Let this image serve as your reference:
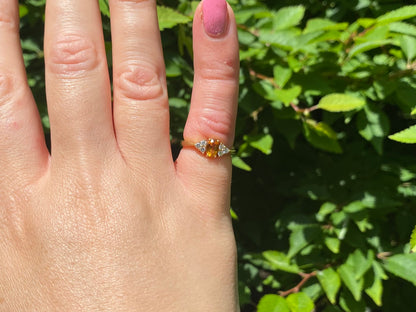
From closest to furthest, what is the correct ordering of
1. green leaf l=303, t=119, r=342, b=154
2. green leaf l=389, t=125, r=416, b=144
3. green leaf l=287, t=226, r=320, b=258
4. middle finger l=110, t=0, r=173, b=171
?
green leaf l=389, t=125, r=416, b=144 < middle finger l=110, t=0, r=173, b=171 < green leaf l=303, t=119, r=342, b=154 < green leaf l=287, t=226, r=320, b=258

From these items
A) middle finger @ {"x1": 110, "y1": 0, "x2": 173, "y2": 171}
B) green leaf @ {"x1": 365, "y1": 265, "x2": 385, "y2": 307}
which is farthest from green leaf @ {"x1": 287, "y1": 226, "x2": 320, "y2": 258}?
middle finger @ {"x1": 110, "y1": 0, "x2": 173, "y2": 171}

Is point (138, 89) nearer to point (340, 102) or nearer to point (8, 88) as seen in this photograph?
point (8, 88)

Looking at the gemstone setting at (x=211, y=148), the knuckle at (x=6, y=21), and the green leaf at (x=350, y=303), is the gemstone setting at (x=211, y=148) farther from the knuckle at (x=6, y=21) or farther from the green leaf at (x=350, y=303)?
the green leaf at (x=350, y=303)

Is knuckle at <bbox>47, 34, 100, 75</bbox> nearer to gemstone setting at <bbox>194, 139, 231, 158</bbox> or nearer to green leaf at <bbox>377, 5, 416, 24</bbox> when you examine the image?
gemstone setting at <bbox>194, 139, 231, 158</bbox>

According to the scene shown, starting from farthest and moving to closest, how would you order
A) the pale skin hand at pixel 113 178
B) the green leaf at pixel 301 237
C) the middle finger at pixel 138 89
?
the green leaf at pixel 301 237
the middle finger at pixel 138 89
the pale skin hand at pixel 113 178

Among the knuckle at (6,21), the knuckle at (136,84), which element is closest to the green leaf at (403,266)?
the knuckle at (136,84)
